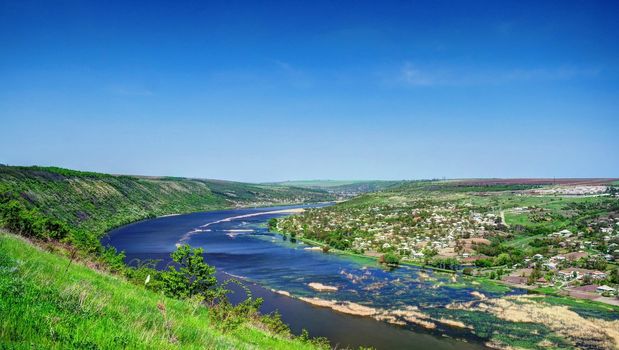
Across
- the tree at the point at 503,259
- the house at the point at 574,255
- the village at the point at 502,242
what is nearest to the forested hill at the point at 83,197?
the village at the point at 502,242

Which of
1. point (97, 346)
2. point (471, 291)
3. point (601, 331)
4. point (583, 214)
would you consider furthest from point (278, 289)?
point (583, 214)

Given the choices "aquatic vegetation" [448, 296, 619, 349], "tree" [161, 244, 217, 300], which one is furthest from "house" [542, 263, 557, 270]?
"tree" [161, 244, 217, 300]

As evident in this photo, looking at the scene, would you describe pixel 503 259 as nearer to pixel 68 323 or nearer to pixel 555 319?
pixel 555 319

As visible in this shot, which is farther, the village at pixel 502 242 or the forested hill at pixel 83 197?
the forested hill at pixel 83 197

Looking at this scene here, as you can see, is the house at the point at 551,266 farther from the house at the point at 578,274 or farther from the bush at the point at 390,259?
the bush at the point at 390,259

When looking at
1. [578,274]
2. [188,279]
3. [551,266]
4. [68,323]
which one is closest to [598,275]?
[578,274]

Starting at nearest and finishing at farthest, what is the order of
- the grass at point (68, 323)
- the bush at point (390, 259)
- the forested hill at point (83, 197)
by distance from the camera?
the grass at point (68, 323)
the bush at point (390, 259)
the forested hill at point (83, 197)

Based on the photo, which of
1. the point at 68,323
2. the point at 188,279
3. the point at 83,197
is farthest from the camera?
the point at 83,197

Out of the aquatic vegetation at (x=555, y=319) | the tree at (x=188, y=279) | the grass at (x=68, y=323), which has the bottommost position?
the aquatic vegetation at (x=555, y=319)

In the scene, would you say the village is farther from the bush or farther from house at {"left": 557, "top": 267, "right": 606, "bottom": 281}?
the bush
